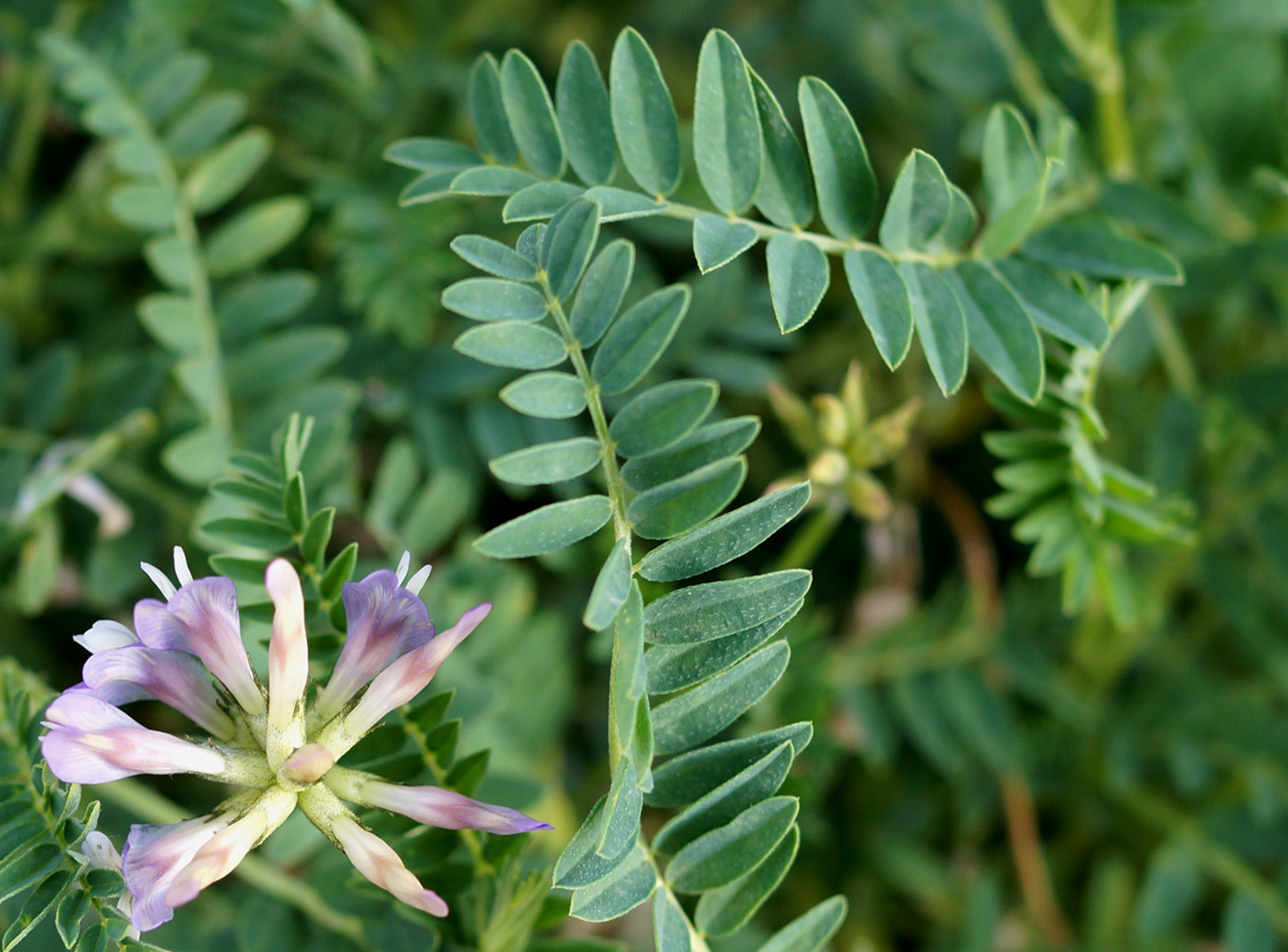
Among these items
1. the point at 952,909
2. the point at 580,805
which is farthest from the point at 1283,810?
the point at 580,805

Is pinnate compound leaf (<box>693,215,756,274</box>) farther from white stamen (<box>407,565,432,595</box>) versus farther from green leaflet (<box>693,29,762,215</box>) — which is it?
white stamen (<box>407,565,432,595</box>)

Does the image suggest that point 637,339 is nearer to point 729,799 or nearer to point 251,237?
point 729,799

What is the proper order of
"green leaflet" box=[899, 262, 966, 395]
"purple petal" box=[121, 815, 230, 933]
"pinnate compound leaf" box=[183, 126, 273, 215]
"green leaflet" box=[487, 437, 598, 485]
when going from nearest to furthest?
1. "purple petal" box=[121, 815, 230, 933]
2. "green leaflet" box=[487, 437, 598, 485]
3. "green leaflet" box=[899, 262, 966, 395]
4. "pinnate compound leaf" box=[183, 126, 273, 215]

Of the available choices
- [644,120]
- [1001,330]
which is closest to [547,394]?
[644,120]

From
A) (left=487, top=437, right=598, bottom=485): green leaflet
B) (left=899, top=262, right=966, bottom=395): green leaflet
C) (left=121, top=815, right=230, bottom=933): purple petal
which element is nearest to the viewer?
(left=121, top=815, right=230, bottom=933): purple petal

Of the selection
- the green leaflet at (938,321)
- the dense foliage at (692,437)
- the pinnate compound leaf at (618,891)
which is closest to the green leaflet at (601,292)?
the dense foliage at (692,437)

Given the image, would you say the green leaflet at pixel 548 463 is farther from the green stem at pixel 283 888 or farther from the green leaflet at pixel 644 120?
the green stem at pixel 283 888

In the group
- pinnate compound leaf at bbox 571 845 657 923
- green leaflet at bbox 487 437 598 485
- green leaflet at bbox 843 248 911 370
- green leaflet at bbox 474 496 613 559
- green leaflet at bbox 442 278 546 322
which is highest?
green leaflet at bbox 442 278 546 322

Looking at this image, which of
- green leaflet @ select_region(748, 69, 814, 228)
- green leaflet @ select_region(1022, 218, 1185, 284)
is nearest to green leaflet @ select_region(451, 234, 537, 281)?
green leaflet @ select_region(748, 69, 814, 228)
